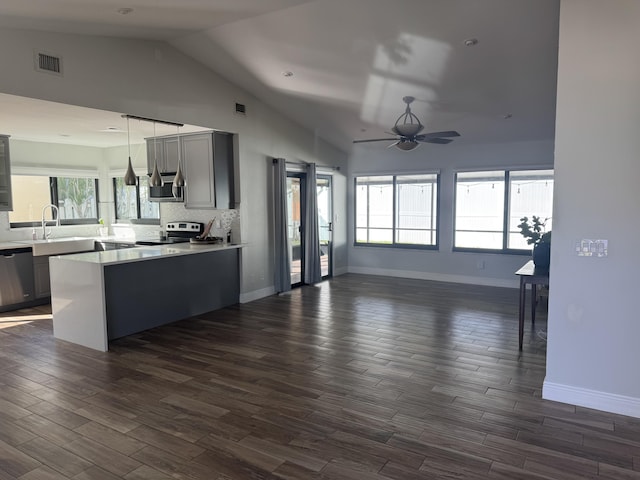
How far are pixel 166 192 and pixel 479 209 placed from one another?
5.39 m

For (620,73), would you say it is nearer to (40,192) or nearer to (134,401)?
(134,401)

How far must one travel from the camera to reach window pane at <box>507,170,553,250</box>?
734 centimetres

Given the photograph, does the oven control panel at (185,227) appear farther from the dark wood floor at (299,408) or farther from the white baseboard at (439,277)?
the white baseboard at (439,277)

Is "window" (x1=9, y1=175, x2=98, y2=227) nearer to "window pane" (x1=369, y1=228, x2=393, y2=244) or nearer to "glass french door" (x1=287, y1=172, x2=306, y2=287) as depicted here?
"glass french door" (x1=287, y1=172, x2=306, y2=287)

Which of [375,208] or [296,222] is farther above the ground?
[375,208]

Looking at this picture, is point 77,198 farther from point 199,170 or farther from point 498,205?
point 498,205

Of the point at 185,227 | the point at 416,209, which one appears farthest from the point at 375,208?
the point at 185,227

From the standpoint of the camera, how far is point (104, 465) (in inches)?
102

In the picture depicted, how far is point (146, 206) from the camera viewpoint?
25.9 feet

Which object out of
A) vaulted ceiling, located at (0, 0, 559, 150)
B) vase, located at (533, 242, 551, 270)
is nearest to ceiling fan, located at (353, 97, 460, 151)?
vaulted ceiling, located at (0, 0, 559, 150)

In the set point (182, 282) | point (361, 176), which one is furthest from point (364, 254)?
point (182, 282)

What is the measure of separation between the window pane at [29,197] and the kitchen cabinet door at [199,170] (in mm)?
2862

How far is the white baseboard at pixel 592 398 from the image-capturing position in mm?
3148

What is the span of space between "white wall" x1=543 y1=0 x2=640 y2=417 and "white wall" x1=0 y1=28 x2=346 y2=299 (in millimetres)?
4219
